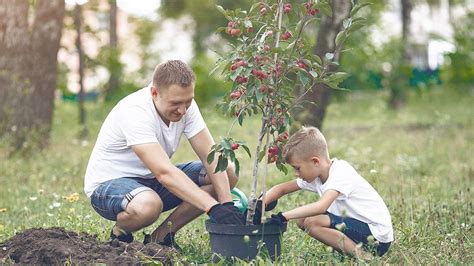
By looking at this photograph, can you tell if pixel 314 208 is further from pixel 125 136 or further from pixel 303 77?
pixel 125 136

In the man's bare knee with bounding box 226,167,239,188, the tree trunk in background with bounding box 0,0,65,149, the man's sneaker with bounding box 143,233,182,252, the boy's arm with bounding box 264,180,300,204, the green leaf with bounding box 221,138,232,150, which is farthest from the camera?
the tree trunk in background with bounding box 0,0,65,149

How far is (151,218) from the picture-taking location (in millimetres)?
5500

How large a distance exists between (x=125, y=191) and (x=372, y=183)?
11.6 ft

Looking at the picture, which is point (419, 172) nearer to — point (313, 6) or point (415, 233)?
point (415, 233)

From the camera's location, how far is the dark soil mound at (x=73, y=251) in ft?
16.2

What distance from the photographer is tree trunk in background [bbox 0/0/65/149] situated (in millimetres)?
12234

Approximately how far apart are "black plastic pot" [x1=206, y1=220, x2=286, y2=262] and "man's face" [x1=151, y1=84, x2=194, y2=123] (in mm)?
789

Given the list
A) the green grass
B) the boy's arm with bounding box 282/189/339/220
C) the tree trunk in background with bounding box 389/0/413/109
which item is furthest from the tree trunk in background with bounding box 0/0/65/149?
the tree trunk in background with bounding box 389/0/413/109

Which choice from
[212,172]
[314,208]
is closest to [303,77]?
[314,208]

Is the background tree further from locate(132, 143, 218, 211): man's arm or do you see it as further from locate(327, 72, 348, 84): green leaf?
locate(327, 72, 348, 84): green leaf

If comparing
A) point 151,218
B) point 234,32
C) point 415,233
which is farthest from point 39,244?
point 415,233

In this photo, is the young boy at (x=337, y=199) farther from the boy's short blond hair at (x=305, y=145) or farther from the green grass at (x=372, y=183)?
the green grass at (x=372, y=183)

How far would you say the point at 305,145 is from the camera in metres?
5.38

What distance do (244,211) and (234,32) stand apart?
1161 mm
